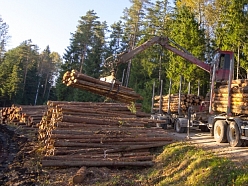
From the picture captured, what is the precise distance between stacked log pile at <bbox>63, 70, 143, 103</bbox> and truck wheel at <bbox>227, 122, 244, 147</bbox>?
4677mm

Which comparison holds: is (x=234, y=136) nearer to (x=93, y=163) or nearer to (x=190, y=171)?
(x=190, y=171)

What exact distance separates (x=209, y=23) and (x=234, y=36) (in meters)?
10.5

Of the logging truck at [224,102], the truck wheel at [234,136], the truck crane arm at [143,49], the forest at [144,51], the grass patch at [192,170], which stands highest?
the forest at [144,51]

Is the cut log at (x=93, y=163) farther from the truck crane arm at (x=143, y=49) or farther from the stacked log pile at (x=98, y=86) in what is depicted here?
the truck crane arm at (x=143, y=49)

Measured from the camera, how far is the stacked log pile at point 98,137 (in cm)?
962

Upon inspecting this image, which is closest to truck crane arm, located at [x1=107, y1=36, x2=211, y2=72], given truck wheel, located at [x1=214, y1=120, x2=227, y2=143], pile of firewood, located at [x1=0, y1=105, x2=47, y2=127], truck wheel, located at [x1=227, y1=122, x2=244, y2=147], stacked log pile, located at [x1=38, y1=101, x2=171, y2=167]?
stacked log pile, located at [x1=38, y1=101, x2=171, y2=167]

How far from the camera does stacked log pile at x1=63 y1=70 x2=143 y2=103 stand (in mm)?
11969

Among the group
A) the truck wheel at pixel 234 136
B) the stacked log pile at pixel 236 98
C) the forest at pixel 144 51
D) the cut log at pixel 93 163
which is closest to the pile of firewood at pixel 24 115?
the forest at pixel 144 51

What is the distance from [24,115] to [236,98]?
17.4 metres

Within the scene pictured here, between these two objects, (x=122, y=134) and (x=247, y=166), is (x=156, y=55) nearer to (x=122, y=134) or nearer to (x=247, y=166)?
(x=122, y=134)

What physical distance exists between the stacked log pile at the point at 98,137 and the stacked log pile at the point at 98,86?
724mm

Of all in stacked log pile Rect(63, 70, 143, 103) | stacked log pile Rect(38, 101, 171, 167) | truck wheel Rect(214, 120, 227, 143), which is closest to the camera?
stacked log pile Rect(38, 101, 171, 167)

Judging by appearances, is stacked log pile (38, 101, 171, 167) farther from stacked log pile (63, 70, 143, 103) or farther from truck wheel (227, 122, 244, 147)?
truck wheel (227, 122, 244, 147)

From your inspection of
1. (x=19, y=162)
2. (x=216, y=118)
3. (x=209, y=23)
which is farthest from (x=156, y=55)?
(x=19, y=162)
